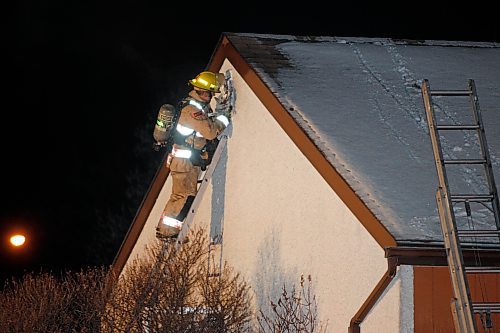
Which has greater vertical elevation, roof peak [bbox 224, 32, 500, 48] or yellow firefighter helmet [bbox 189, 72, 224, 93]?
roof peak [bbox 224, 32, 500, 48]

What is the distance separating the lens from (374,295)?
8906 millimetres

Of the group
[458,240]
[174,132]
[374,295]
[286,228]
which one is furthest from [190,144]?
[458,240]

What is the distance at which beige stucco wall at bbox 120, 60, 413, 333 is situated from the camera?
9109mm

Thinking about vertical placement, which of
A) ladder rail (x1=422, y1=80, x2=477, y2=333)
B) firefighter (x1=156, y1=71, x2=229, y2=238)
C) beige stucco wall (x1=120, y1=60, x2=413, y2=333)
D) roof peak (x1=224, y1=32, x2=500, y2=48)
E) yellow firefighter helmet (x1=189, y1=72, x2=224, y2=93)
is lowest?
ladder rail (x1=422, y1=80, x2=477, y2=333)

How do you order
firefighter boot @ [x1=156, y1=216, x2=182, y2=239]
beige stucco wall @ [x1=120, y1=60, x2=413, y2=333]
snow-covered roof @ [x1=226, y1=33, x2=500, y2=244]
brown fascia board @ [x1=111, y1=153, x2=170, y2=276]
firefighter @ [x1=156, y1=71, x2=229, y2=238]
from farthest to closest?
brown fascia board @ [x1=111, y1=153, x2=170, y2=276] → firefighter boot @ [x1=156, y1=216, x2=182, y2=239] → firefighter @ [x1=156, y1=71, x2=229, y2=238] → snow-covered roof @ [x1=226, y1=33, x2=500, y2=244] → beige stucco wall @ [x1=120, y1=60, x2=413, y2=333]

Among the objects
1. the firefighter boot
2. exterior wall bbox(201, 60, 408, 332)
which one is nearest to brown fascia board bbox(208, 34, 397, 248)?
exterior wall bbox(201, 60, 408, 332)

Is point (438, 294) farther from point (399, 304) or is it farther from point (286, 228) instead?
point (286, 228)

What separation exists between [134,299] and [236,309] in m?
Answer: 1.03

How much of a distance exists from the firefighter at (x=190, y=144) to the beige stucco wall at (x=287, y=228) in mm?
273

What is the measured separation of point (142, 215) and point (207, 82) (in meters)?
3.46

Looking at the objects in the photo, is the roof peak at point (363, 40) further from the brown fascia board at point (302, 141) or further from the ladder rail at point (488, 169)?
the ladder rail at point (488, 169)

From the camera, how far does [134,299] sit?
34.7 ft

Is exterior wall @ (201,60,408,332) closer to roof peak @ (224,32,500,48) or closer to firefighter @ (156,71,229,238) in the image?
firefighter @ (156,71,229,238)

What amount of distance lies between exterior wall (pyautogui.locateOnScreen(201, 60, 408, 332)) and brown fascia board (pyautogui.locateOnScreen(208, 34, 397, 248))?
5.3 inches
